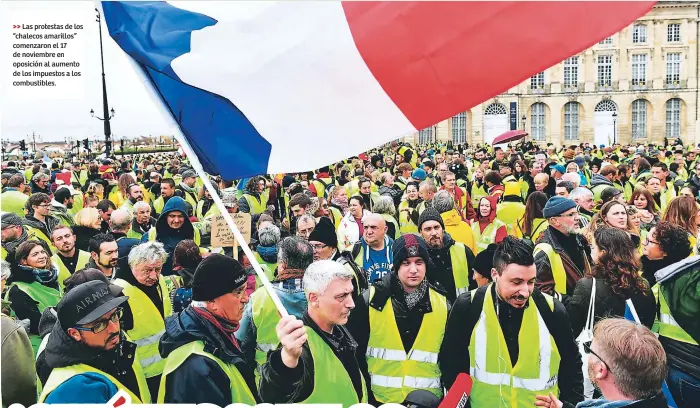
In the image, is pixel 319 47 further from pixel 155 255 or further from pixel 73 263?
pixel 73 263

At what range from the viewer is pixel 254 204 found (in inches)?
357

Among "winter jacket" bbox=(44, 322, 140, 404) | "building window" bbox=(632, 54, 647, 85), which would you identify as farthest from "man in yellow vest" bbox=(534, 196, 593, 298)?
"building window" bbox=(632, 54, 647, 85)

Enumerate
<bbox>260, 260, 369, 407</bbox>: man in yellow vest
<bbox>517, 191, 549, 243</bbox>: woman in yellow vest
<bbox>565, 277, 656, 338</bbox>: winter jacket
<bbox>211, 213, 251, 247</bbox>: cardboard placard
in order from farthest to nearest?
<bbox>517, 191, 549, 243</bbox>: woman in yellow vest < <bbox>211, 213, 251, 247</bbox>: cardboard placard < <bbox>565, 277, 656, 338</bbox>: winter jacket < <bbox>260, 260, 369, 407</bbox>: man in yellow vest

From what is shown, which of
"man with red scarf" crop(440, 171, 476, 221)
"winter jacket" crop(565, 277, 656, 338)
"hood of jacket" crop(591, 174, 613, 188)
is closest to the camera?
"winter jacket" crop(565, 277, 656, 338)

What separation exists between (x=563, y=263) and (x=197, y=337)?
2640 mm

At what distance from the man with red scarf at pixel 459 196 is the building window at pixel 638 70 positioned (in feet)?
169

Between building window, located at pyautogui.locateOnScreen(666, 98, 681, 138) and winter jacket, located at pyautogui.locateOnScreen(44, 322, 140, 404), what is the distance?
60.2m

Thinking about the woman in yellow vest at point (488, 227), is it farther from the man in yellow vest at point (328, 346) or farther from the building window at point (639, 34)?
the building window at point (639, 34)

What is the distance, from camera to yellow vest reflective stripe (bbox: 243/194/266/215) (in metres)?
8.90

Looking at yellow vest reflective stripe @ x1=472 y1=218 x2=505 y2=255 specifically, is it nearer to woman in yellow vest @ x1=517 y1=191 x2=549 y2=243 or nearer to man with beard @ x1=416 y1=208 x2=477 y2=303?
woman in yellow vest @ x1=517 y1=191 x2=549 y2=243

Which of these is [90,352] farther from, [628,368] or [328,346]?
[628,368]

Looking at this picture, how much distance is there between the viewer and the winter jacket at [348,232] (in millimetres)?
6599

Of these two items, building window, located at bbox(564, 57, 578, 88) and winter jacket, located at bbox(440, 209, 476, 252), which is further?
building window, located at bbox(564, 57, 578, 88)

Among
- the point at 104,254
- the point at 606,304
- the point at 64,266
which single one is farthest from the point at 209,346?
the point at 64,266
